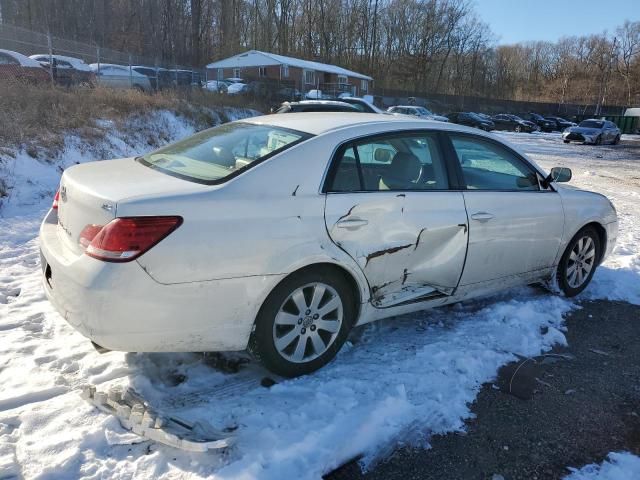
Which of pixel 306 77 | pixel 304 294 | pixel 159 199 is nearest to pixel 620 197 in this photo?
pixel 304 294

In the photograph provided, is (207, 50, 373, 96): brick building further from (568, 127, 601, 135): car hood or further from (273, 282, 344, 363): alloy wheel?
(273, 282, 344, 363): alloy wheel

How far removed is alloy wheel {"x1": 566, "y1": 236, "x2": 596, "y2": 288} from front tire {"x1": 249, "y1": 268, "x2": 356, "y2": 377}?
8.50 ft

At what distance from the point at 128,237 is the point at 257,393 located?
117cm

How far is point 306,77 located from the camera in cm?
5269

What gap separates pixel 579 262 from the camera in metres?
4.93

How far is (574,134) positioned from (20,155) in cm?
3107

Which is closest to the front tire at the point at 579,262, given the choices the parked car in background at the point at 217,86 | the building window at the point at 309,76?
the parked car in background at the point at 217,86

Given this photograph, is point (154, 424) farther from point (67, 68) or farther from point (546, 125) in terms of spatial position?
point (546, 125)

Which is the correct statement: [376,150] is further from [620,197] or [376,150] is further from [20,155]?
[620,197]

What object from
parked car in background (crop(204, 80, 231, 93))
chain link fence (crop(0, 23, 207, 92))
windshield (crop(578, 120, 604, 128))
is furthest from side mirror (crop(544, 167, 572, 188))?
windshield (crop(578, 120, 604, 128))

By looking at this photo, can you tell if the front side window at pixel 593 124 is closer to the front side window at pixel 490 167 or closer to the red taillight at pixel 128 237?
the front side window at pixel 490 167

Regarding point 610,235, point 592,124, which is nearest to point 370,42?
point 592,124

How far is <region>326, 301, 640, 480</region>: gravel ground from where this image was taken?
261 cm

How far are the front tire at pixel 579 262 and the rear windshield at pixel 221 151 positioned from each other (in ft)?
9.63
